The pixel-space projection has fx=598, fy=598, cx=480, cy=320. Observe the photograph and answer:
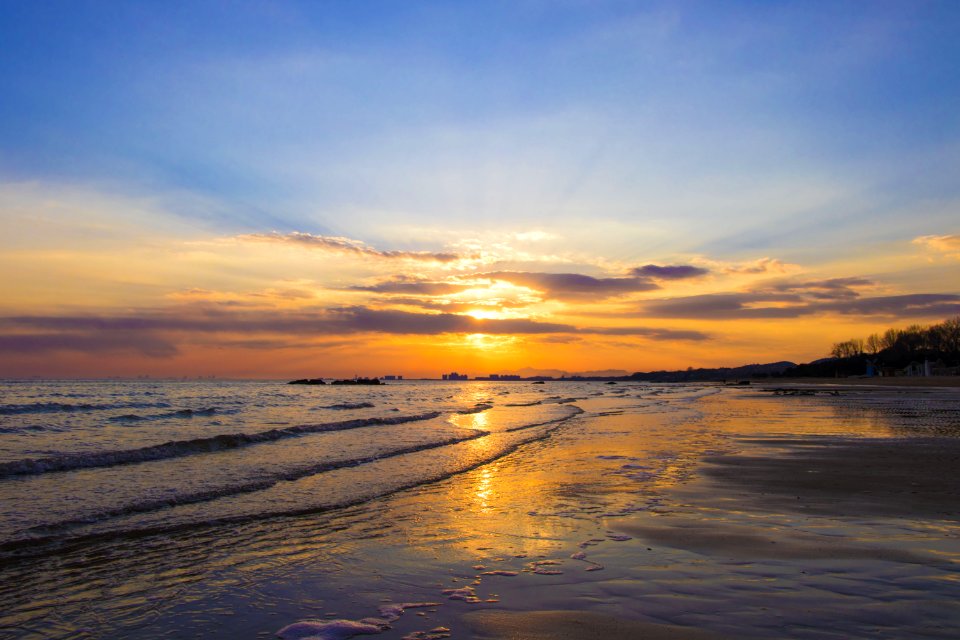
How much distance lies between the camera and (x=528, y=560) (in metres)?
7.34

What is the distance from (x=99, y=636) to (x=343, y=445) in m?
16.1

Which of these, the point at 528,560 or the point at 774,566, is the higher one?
the point at 774,566

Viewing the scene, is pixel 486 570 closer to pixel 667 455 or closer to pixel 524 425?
pixel 667 455

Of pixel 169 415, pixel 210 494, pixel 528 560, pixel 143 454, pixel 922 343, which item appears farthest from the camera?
pixel 922 343

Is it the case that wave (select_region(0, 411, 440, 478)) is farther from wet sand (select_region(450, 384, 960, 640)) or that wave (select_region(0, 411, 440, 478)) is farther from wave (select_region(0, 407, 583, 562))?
wet sand (select_region(450, 384, 960, 640))

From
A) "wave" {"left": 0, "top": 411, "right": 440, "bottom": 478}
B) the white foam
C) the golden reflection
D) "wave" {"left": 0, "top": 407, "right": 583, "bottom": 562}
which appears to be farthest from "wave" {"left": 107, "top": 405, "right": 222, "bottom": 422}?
the white foam

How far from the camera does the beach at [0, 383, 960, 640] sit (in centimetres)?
534

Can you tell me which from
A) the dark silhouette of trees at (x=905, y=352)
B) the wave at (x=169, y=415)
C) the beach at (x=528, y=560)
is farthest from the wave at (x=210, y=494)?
the dark silhouette of trees at (x=905, y=352)

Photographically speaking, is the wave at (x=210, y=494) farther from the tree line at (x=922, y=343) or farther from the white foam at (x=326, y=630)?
the tree line at (x=922, y=343)

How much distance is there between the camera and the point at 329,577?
22.5ft

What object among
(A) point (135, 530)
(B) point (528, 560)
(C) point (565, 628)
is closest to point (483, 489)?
(B) point (528, 560)

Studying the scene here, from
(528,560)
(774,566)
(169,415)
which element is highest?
(774,566)

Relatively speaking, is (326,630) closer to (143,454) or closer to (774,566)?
(774,566)

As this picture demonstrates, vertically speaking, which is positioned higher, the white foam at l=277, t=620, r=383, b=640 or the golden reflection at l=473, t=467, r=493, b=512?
the white foam at l=277, t=620, r=383, b=640
